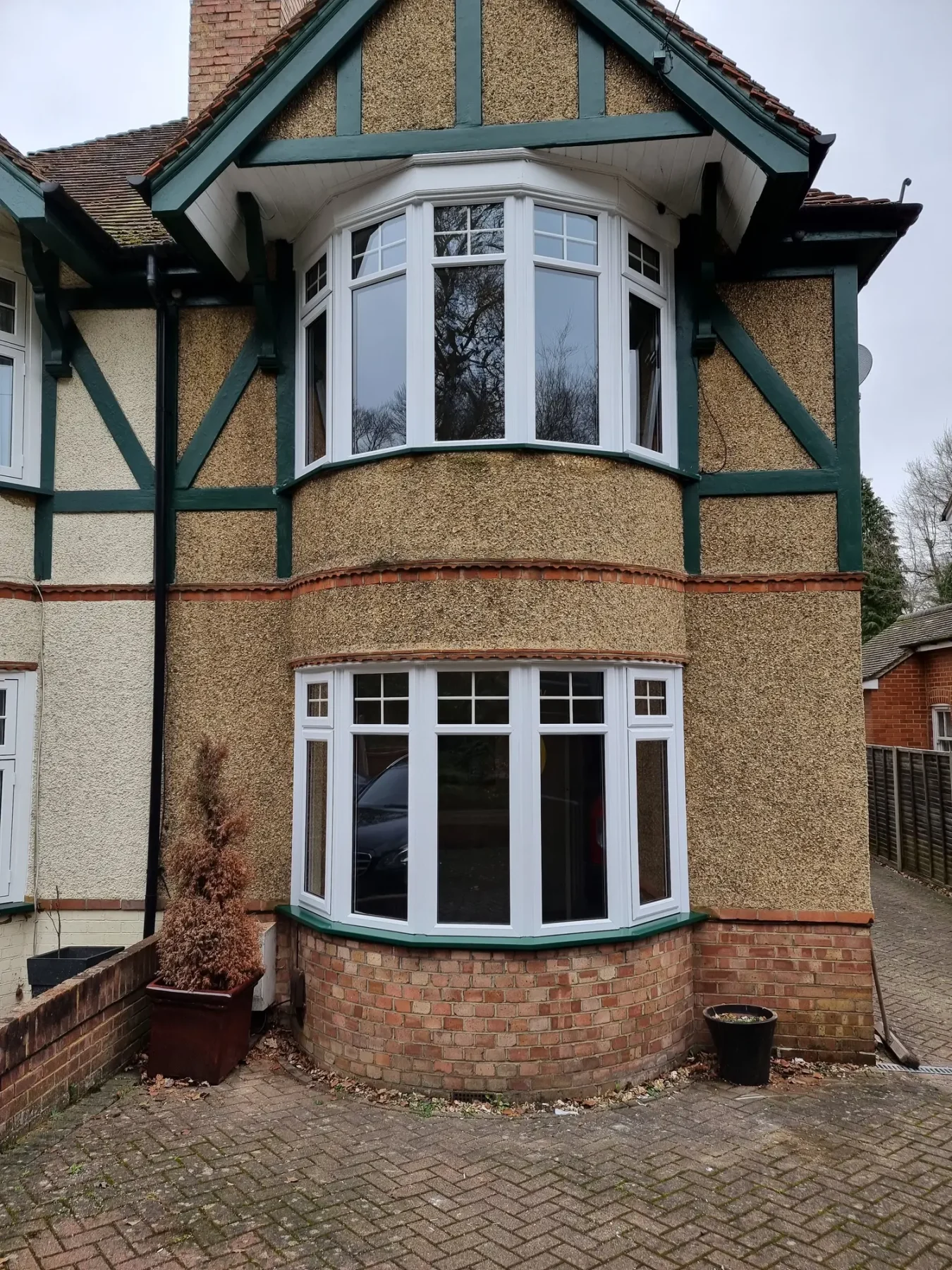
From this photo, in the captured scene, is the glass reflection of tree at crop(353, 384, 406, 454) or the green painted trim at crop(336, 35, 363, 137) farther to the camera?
the glass reflection of tree at crop(353, 384, 406, 454)

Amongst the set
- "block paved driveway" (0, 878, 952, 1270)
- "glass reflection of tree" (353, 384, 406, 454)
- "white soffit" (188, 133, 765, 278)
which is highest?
"white soffit" (188, 133, 765, 278)

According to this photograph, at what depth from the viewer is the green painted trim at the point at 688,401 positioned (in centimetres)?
672

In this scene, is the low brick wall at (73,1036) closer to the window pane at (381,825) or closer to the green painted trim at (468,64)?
the window pane at (381,825)

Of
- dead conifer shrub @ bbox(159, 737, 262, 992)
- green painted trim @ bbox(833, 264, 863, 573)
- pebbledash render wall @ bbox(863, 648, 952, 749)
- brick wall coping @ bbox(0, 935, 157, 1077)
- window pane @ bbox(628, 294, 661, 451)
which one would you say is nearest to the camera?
brick wall coping @ bbox(0, 935, 157, 1077)

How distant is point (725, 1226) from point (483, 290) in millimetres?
5530

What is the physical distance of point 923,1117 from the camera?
5449 millimetres

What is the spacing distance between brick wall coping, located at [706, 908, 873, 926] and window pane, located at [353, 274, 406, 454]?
4.03 m

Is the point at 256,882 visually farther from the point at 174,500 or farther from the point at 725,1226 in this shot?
the point at 725,1226

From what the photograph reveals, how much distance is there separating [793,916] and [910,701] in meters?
12.1

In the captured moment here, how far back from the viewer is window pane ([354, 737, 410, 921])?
5965mm

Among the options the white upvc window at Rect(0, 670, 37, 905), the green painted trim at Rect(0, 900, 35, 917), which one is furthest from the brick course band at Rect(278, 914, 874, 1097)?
the white upvc window at Rect(0, 670, 37, 905)

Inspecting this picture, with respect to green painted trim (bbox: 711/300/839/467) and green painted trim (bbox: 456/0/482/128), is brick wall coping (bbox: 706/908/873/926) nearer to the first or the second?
green painted trim (bbox: 711/300/839/467)

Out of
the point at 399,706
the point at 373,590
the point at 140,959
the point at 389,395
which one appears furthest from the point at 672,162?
the point at 140,959

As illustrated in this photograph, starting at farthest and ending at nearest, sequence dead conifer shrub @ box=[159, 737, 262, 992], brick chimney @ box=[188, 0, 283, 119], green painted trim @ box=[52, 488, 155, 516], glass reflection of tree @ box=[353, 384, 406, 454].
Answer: brick chimney @ box=[188, 0, 283, 119] < green painted trim @ box=[52, 488, 155, 516] < glass reflection of tree @ box=[353, 384, 406, 454] < dead conifer shrub @ box=[159, 737, 262, 992]
